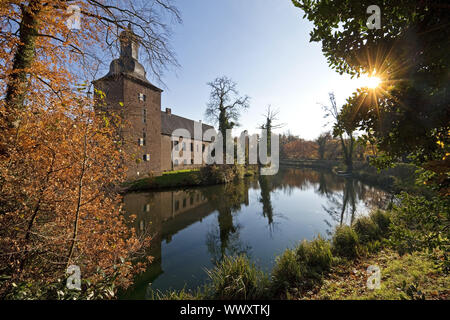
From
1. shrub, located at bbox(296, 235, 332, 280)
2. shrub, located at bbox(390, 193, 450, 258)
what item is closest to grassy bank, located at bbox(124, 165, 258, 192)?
shrub, located at bbox(296, 235, 332, 280)

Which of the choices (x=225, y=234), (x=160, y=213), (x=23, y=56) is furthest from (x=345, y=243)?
→ (x=23, y=56)

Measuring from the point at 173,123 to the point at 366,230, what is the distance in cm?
2994

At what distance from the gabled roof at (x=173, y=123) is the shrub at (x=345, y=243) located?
84.7 ft

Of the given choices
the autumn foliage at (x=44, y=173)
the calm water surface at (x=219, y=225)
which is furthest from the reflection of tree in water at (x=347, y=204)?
the autumn foliage at (x=44, y=173)

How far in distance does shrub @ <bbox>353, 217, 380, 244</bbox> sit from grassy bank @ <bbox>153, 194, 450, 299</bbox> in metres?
0.24

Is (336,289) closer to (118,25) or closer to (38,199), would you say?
(38,199)

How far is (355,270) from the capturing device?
13.8 feet

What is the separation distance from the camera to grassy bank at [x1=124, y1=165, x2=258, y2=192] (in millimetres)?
16656

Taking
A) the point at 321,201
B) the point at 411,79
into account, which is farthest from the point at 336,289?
the point at 321,201

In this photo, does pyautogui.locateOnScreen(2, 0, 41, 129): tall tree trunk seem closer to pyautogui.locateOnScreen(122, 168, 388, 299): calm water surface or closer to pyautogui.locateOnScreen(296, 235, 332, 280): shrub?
pyautogui.locateOnScreen(122, 168, 388, 299): calm water surface

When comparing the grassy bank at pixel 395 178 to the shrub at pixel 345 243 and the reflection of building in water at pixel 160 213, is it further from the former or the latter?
the reflection of building in water at pixel 160 213

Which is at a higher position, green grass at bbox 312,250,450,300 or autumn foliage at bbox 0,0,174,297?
autumn foliage at bbox 0,0,174,297

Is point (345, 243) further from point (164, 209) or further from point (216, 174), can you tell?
point (216, 174)

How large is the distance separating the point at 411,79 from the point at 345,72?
3.40 feet
